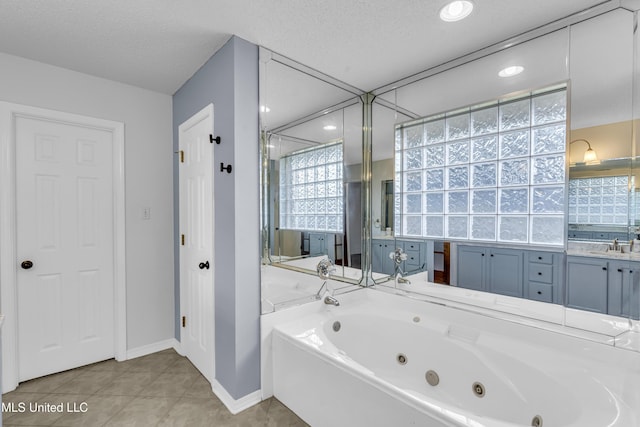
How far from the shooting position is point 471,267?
2.11 m

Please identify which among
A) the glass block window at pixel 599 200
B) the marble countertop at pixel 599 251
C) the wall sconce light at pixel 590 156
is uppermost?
the wall sconce light at pixel 590 156

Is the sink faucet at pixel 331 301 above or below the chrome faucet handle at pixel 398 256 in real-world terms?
below

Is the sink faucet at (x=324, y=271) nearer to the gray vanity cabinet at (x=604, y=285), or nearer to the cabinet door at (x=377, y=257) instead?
the cabinet door at (x=377, y=257)

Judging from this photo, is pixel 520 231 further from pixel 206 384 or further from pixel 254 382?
pixel 206 384

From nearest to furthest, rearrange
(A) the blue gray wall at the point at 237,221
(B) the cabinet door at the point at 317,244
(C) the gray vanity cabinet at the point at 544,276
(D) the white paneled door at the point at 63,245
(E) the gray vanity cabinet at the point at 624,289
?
(E) the gray vanity cabinet at the point at 624,289
(C) the gray vanity cabinet at the point at 544,276
(A) the blue gray wall at the point at 237,221
(D) the white paneled door at the point at 63,245
(B) the cabinet door at the point at 317,244

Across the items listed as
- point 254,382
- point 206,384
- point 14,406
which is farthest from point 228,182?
point 14,406

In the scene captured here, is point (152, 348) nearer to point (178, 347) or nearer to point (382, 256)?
point (178, 347)

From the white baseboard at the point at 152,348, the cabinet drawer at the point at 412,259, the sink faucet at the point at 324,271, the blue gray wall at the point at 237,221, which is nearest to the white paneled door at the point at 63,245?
the white baseboard at the point at 152,348

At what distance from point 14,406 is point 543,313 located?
345cm

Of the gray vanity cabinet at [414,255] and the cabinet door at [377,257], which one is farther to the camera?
the cabinet door at [377,257]

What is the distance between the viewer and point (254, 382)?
202 cm

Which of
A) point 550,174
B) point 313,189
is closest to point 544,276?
point 550,174

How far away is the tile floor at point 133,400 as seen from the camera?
1851 mm

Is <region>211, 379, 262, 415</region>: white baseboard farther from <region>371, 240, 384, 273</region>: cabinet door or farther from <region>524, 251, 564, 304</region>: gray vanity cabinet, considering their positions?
<region>524, 251, 564, 304</region>: gray vanity cabinet
